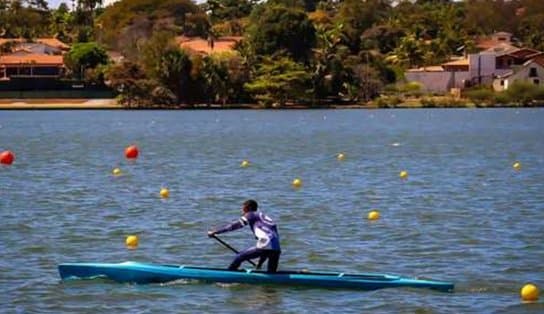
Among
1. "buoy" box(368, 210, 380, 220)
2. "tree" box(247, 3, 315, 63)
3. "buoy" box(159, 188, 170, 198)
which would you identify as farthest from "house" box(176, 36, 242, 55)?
"buoy" box(368, 210, 380, 220)

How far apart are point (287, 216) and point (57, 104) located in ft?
332

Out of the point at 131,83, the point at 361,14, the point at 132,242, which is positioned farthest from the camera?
the point at 361,14

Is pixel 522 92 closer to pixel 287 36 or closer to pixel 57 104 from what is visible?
pixel 287 36

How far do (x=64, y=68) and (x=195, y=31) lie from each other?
53.6 meters

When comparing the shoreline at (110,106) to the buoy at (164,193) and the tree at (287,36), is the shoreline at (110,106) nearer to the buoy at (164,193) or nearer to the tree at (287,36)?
the tree at (287,36)

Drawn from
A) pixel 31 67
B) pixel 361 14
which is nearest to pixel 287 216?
pixel 31 67

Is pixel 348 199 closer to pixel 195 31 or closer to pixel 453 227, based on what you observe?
pixel 453 227

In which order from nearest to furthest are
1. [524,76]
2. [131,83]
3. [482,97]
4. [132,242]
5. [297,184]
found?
[132,242] < [297,184] < [131,83] < [482,97] < [524,76]

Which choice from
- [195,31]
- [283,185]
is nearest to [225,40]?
[195,31]

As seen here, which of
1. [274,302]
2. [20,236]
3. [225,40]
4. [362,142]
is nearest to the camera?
[274,302]

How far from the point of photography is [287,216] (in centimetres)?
3350

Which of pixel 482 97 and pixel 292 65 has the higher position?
pixel 292 65

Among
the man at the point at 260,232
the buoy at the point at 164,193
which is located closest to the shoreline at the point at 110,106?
the buoy at the point at 164,193

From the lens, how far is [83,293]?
73.9 feet
